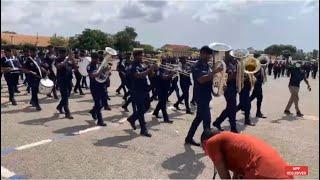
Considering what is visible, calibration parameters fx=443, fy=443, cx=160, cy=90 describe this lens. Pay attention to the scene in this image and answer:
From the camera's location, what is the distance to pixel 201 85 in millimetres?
8031

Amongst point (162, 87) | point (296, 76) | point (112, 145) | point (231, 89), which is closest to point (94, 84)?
point (112, 145)

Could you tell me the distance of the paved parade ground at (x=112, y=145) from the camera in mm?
6617

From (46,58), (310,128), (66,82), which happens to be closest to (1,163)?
(66,82)

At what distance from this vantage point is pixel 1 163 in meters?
6.66

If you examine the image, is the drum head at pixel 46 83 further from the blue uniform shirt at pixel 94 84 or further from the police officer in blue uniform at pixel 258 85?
the police officer in blue uniform at pixel 258 85

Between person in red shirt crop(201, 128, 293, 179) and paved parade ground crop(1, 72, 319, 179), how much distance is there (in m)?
2.51

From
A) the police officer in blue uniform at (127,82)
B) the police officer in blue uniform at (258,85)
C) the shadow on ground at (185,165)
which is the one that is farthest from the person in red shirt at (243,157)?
the police officer in blue uniform at (258,85)

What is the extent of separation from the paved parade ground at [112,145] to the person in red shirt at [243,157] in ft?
8.23

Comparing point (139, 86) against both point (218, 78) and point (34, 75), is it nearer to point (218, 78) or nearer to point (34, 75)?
point (218, 78)

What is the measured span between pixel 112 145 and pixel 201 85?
197 centimetres

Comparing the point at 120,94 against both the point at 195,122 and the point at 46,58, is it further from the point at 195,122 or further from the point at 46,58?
the point at 195,122

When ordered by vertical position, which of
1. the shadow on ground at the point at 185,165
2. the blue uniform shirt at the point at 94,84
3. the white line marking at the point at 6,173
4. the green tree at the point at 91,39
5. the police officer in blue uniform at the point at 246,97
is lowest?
the shadow on ground at the point at 185,165

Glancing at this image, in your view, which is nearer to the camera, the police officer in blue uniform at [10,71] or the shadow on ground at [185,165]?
the shadow on ground at [185,165]

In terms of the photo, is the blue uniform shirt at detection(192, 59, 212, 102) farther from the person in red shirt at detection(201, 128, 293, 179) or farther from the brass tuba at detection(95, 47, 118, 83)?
the person in red shirt at detection(201, 128, 293, 179)
